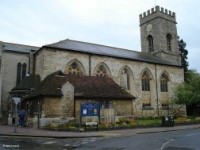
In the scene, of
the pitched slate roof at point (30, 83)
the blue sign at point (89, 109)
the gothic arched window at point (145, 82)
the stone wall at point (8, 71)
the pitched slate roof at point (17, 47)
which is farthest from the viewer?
the gothic arched window at point (145, 82)

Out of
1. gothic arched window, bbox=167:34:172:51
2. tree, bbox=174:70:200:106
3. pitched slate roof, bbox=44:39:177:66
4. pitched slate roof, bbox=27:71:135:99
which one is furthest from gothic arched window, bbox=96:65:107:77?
gothic arched window, bbox=167:34:172:51

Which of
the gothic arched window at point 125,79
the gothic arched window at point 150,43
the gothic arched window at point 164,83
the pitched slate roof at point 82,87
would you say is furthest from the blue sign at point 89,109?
the gothic arched window at point 150,43

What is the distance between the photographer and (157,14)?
47.8 m

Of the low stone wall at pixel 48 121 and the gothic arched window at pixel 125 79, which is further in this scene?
the gothic arched window at pixel 125 79

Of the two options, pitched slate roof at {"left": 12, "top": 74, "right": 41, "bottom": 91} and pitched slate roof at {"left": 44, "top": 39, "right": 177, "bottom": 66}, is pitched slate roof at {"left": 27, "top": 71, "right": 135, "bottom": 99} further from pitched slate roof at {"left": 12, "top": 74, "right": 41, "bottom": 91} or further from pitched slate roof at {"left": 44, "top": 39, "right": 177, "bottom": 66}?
pitched slate roof at {"left": 44, "top": 39, "right": 177, "bottom": 66}

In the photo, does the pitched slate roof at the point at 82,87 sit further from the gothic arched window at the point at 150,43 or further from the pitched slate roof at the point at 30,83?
the gothic arched window at the point at 150,43

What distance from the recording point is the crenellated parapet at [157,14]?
48.2m

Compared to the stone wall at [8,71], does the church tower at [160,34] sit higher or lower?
higher

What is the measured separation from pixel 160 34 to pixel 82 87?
82.7 feet

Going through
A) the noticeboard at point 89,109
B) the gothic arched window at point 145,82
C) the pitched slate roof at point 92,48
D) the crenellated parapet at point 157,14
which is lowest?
the noticeboard at point 89,109

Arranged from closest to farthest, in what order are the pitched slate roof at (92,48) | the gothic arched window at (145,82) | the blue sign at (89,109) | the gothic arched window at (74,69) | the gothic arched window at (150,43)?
the blue sign at (89,109) → the gothic arched window at (74,69) → the pitched slate roof at (92,48) → the gothic arched window at (145,82) → the gothic arched window at (150,43)

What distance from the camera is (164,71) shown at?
138ft

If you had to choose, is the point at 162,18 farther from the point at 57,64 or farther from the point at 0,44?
the point at 0,44

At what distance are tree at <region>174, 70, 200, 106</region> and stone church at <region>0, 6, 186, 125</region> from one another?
118 inches
